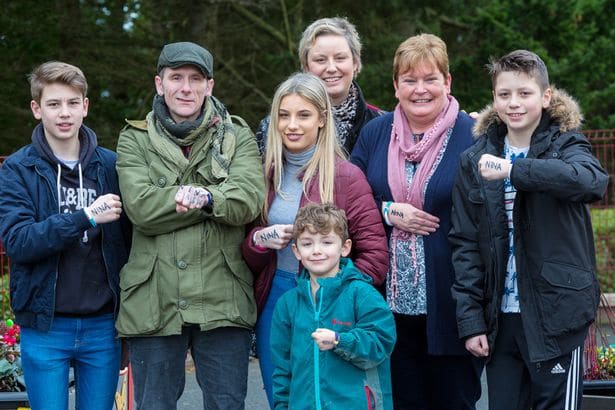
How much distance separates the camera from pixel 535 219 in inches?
148

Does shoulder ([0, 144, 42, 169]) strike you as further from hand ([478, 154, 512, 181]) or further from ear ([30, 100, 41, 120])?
hand ([478, 154, 512, 181])

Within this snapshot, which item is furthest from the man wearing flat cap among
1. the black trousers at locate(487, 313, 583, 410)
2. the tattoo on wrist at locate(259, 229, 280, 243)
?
the black trousers at locate(487, 313, 583, 410)

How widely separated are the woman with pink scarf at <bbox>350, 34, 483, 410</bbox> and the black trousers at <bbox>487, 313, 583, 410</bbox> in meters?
0.27

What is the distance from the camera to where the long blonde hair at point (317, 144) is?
4.08 meters

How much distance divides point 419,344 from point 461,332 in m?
0.43

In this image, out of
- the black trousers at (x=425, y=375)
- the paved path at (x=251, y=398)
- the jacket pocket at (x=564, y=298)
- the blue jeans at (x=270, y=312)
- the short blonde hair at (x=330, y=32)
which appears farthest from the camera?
the paved path at (x=251, y=398)

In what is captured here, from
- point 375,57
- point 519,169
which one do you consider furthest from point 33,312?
point 375,57

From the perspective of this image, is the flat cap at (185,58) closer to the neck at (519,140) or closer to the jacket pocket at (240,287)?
the jacket pocket at (240,287)

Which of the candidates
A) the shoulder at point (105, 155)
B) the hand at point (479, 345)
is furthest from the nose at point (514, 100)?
the shoulder at point (105, 155)

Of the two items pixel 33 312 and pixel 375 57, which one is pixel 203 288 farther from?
pixel 375 57

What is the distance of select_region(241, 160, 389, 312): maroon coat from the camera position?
4.01m

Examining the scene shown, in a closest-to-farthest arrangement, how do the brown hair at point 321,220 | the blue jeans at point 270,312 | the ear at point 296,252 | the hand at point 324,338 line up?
1. the hand at point 324,338
2. the brown hair at point 321,220
3. the ear at point 296,252
4. the blue jeans at point 270,312

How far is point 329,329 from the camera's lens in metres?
3.69

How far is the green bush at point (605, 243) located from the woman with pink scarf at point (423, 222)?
5814 millimetres
